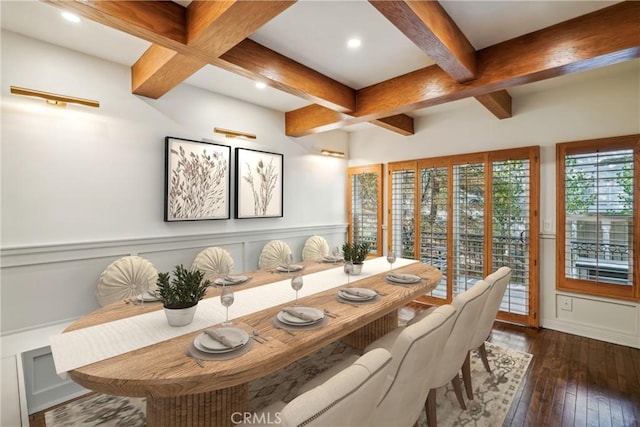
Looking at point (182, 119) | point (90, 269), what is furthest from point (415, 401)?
point (182, 119)

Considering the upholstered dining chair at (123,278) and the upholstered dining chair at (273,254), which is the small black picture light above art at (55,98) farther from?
the upholstered dining chair at (273,254)

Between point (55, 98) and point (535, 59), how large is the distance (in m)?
3.58

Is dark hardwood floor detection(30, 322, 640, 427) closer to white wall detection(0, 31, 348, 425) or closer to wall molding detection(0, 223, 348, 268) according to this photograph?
white wall detection(0, 31, 348, 425)

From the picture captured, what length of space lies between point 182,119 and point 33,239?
1646 mm

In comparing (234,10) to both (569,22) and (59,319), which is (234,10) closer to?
(569,22)

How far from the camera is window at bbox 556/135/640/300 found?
2928 millimetres


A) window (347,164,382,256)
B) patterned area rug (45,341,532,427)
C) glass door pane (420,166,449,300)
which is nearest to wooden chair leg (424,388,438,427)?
patterned area rug (45,341,532,427)

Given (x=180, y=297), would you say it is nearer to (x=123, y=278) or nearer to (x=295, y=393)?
(x=295, y=393)

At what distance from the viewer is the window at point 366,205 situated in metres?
4.84

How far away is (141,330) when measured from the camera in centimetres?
148

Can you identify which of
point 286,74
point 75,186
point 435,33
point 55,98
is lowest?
point 75,186

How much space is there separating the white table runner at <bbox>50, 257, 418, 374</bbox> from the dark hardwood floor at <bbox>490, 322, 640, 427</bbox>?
1660 millimetres

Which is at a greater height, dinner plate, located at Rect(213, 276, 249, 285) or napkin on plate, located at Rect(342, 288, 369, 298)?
dinner plate, located at Rect(213, 276, 249, 285)

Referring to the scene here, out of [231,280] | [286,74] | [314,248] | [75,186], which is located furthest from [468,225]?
[75,186]
